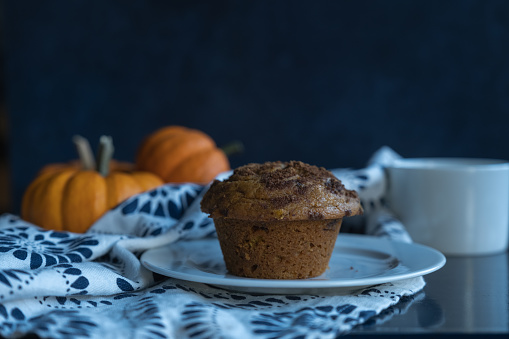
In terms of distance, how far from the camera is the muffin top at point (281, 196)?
1.08 meters

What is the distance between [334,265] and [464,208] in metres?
0.50

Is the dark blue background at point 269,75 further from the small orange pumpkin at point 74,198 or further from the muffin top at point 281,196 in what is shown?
the muffin top at point 281,196

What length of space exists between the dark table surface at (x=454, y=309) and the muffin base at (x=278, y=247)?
8.7 inches

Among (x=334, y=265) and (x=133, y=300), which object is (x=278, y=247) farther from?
(x=133, y=300)

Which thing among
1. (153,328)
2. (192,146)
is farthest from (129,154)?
(153,328)

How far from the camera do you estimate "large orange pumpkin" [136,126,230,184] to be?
1923 millimetres

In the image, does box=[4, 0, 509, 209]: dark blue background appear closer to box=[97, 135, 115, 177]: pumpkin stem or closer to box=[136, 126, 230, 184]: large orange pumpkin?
box=[136, 126, 230, 184]: large orange pumpkin

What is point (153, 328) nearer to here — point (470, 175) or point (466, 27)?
point (470, 175)

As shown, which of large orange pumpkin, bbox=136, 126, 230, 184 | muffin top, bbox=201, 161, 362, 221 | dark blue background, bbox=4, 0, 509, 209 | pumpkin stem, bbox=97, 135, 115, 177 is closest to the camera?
muffin top, bbox=201, 161, 362, 221

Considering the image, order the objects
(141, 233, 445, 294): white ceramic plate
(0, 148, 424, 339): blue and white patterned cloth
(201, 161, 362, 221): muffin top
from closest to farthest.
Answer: (0, 148, 424, 339): blue and white patterned cloth → (141, 233, 445, 294): white ceramic plate → (201, 161, 362, 221): muffin top


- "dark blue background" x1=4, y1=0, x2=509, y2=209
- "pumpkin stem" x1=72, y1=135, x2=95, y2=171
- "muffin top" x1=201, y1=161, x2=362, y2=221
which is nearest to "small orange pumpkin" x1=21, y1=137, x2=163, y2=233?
"pumpkin stem" x1=72, y1=135, x2=95, y2=171

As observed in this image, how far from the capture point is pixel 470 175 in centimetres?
150

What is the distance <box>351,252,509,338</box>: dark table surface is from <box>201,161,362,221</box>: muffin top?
0.79 ft

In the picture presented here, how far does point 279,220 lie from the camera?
1.08 metres
